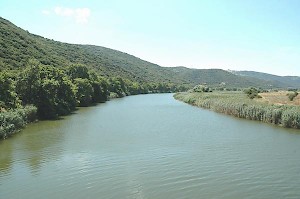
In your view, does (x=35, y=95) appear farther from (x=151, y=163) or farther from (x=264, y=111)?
(x=264, y=111)

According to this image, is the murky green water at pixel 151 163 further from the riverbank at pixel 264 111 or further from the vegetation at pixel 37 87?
the vegetation at pixel 37 87

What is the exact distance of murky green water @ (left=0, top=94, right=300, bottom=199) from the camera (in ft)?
50.6

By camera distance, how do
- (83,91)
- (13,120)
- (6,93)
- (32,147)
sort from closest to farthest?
(32,147)
(13,120)
(6,93)
(83,91)

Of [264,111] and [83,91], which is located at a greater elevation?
[83,91]

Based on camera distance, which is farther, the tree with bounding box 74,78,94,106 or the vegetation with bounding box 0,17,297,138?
the tree with bounding box 74,78,94,106

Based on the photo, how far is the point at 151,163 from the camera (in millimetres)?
19844

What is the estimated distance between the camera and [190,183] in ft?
53.2

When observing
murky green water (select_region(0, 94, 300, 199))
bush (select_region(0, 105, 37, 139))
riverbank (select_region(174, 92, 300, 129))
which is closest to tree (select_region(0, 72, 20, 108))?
bush (select_region(0, 105, 37, 139))

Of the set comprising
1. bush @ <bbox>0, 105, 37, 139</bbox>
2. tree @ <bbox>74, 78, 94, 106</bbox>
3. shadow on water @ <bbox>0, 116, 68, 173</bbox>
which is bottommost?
shadow on water @ <bbox>0, 116, 68, 173</bbox>

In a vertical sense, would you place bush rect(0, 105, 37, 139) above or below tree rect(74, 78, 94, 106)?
below

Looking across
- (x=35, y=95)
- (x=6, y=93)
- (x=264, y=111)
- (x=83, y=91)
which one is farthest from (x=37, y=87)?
(x=264, y=111)

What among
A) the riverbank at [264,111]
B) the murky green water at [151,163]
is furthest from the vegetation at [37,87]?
the murky green water at [151,163]

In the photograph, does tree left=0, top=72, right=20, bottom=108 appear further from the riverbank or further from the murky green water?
the riverbank

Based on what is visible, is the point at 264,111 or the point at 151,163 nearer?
the point at 151,163
